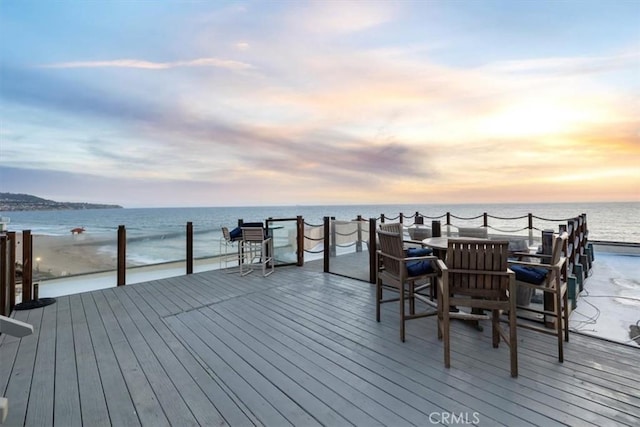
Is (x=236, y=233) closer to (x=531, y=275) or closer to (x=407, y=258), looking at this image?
(x=407, y=258)

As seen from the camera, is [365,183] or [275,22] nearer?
[275,22]

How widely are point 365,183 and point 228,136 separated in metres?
12.5

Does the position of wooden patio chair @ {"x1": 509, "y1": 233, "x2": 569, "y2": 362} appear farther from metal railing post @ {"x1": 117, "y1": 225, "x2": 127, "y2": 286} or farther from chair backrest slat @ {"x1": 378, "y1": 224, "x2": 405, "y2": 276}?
metal railing post @ {"x1": 117, "y1": 225, "x2": 127, "y2": 286}

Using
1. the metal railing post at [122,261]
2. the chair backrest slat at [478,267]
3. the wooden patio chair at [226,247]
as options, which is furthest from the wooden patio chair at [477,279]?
the metal railing post at [122,261]

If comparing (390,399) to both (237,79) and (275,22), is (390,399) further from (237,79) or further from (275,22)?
(237,79)

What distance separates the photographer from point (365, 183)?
2030cm

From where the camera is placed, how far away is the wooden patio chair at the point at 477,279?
80.7 inches

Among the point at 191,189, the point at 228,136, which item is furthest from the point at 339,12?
the point at 191,189

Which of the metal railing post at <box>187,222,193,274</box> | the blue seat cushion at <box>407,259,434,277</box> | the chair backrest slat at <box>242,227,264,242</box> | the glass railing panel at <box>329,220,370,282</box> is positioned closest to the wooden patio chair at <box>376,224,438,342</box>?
the blue seat cushion at <box>407,259,434,277</box>

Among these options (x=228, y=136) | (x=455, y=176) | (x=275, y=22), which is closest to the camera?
(x=275, y=22)

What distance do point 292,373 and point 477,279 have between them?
162cm

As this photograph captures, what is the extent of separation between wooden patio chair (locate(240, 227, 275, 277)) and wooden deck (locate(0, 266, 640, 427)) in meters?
1.94

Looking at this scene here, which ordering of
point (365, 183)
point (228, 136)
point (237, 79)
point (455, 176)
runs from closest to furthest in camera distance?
point (237, 79) < point (228, 136) < point (455, 176) < point (365, 183)

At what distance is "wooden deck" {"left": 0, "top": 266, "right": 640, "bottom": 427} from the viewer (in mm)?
1531
